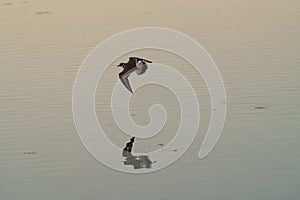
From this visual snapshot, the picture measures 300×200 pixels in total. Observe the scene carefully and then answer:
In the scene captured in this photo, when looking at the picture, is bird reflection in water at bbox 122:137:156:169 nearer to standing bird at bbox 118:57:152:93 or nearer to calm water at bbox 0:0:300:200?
calm water at bbox 0:0:300:200

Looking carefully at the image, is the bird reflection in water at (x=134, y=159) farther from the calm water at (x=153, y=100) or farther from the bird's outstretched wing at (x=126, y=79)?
the bird's outstretched wing at (x=126, y=79)

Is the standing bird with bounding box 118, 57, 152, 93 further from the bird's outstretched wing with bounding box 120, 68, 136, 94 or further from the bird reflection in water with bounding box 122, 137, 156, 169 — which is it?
the bird reflection in water with bounding box 122, 137, 156, 169

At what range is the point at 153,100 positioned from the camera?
125 cm

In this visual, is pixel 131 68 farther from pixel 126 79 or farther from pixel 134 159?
pixel 134 159

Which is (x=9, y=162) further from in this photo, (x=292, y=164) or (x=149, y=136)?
(x=292, y=164)

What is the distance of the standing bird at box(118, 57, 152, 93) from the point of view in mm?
1247

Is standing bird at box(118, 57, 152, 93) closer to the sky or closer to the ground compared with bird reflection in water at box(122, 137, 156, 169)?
closer to the sky

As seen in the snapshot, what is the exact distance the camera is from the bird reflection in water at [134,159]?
4.00 ft

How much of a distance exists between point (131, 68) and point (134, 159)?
0.73ft

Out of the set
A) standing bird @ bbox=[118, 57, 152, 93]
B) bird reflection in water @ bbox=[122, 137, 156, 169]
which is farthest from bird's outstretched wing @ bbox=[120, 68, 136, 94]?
bird reflection in water @ bbox=[122, 137, 156, 169]

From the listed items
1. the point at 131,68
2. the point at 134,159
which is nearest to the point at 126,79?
the point at 131,68

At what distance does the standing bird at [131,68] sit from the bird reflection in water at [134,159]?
0.14m

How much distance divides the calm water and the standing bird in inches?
1.0

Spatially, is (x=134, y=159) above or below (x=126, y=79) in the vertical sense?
below
